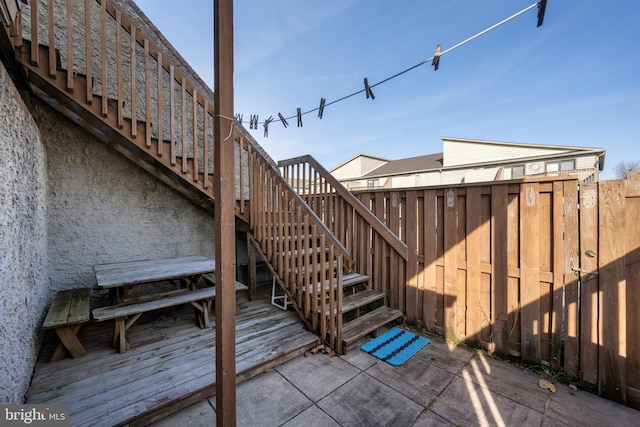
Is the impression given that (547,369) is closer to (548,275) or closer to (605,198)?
(548,275)

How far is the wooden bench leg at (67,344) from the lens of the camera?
2.12 metres

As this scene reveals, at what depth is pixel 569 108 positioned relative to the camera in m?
12.7

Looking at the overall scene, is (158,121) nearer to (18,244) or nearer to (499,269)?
(18,244)

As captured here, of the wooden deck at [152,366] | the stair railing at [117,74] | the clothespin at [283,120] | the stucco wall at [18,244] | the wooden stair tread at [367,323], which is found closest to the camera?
the stucco wall at [18,244]

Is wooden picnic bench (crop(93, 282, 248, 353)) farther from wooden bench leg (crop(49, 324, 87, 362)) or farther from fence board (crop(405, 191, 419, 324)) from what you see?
fence board (crop(405, 191, 419, 324))

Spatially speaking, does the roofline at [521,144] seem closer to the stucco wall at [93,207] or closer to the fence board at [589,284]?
the fence board at [589,284]

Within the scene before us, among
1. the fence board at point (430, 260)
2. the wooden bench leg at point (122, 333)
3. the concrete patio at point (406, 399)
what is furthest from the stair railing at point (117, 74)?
the fence board at point (430, 260)

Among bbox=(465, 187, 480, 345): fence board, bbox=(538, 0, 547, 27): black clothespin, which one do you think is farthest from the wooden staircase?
bbox=(538, 0, 547, 27): black clothespin

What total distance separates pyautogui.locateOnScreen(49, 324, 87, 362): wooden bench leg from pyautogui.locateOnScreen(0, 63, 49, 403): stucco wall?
0.15 m

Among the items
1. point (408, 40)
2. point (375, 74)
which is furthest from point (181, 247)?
point (408, 40)

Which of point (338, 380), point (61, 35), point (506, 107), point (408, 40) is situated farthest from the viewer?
point (506, 107)

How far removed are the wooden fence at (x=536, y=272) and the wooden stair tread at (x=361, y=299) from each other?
37 cm

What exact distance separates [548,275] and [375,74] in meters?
3.52

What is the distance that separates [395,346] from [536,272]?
158cm
